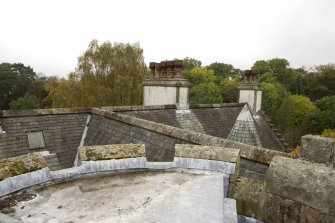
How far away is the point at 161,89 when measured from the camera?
15.7 meters

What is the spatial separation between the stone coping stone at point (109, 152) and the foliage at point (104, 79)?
821 inches

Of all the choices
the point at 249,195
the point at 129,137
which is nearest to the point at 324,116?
the point at 129,137

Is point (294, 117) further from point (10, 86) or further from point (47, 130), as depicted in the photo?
point (10, 86)

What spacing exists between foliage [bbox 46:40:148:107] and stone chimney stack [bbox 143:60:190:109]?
8916mm

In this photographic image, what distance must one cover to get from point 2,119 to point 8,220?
8.55 meters

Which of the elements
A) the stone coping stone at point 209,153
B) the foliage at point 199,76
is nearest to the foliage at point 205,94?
the foliage at point 199,76

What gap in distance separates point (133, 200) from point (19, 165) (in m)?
1.52

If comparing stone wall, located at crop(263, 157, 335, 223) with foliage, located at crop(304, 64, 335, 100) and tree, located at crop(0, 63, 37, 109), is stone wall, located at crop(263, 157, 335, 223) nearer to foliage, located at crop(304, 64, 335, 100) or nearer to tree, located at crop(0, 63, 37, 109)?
foliage, located at crop(304, 64, 335, 100)

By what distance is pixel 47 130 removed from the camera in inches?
401

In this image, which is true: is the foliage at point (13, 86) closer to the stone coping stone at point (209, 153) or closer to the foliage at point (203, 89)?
the foliage at point (203, 89)

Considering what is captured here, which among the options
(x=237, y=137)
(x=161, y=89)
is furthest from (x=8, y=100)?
(x=237, y=137)

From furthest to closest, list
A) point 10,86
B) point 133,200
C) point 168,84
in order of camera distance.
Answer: point 10,86, point 168,84, point 133,200

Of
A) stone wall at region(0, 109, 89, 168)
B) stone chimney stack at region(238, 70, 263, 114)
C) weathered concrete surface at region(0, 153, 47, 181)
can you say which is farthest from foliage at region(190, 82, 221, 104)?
weathered concrete surface at region(0, 153, 47, 181)

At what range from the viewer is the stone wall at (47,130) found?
921cm
